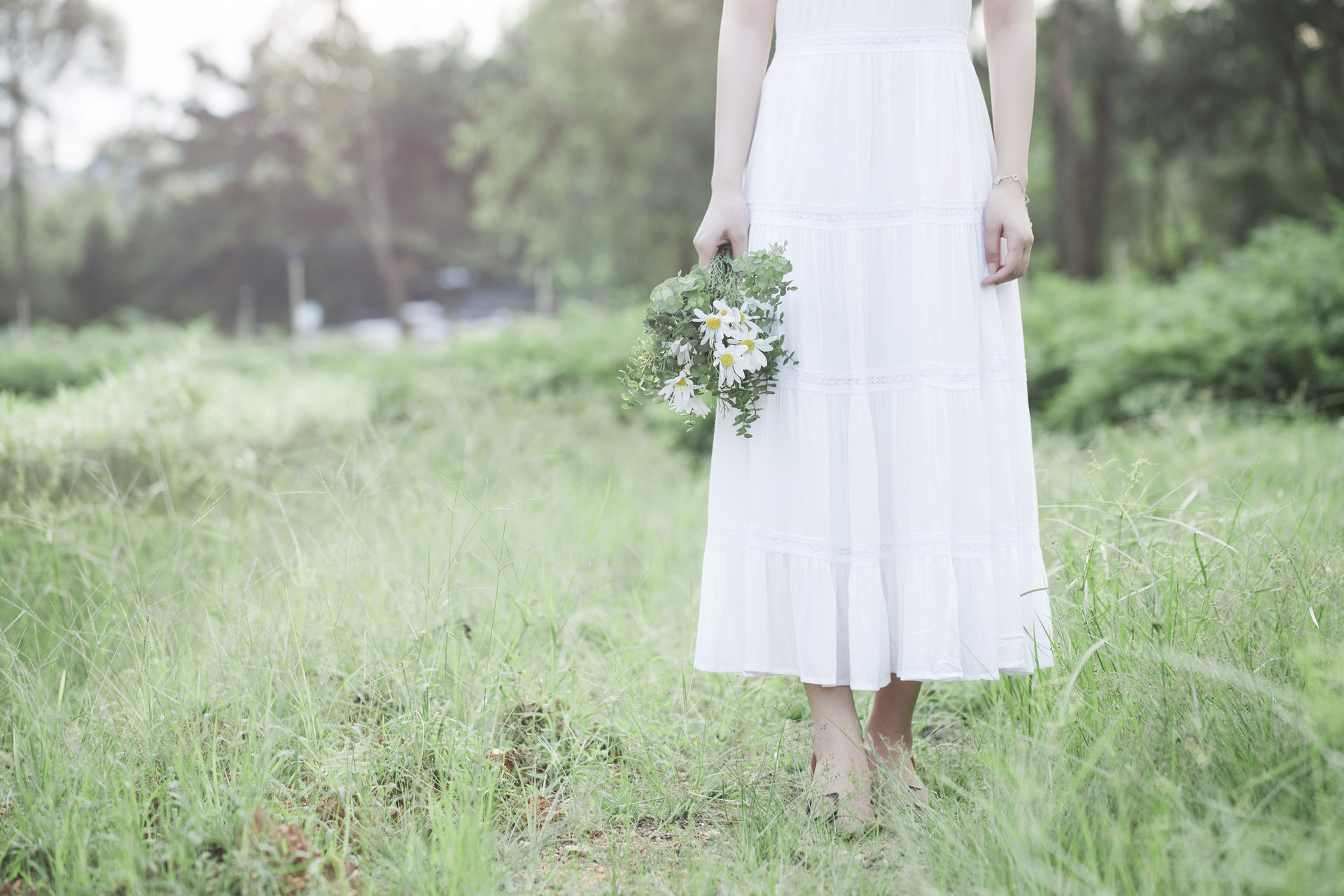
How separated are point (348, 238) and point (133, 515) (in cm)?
3570

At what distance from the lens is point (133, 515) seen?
2.90m

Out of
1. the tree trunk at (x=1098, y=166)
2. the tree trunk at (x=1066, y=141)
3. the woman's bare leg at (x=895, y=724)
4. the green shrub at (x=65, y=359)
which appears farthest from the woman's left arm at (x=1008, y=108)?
the tree trunk at (x=1098, y=166)

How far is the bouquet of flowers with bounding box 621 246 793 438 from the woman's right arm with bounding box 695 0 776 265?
0.09 m

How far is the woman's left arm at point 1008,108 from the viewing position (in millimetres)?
1816

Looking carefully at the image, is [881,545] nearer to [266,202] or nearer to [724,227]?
[724,227]

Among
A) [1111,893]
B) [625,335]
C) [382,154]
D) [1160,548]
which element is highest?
[382,154]

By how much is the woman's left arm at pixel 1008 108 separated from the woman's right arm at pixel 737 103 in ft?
1.50

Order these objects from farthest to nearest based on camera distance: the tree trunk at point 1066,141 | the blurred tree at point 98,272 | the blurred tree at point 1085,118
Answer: the blurred tree at point 98,272 < the blurred tree at point 1085,118 < the tree trunk at point 1066,141

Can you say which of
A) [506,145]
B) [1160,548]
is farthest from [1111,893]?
[506,145]

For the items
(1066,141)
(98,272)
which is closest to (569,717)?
(1066,141)

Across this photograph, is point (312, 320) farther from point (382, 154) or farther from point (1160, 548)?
point (1160, 548)

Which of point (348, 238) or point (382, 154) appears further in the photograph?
point (348, 238)

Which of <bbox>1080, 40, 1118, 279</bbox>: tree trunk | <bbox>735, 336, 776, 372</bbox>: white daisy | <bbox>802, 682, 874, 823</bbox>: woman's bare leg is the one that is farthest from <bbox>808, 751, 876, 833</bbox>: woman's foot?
<bbox>1080, 40, 1118, 279</bbox>: tree trunk

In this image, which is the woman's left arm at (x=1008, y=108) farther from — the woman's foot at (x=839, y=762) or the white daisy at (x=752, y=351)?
the woman's foot at (x=839, y=762)
